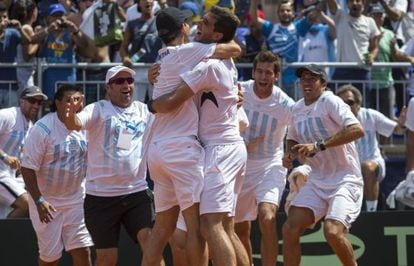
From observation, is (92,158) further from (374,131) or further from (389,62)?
(389,62)

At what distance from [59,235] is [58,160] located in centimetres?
80

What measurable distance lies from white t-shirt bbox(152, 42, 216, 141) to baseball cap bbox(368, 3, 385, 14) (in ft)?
24.3

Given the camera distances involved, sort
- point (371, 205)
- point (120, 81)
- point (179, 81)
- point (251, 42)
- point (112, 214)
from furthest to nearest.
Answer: point (251, 42) → point (371, 205) → point (120, 81) → point (112, 214) → point (179, 81)

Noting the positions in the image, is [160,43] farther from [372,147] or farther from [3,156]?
[372,147]

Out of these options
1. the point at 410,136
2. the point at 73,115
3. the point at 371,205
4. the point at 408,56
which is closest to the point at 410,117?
the point at 410,136

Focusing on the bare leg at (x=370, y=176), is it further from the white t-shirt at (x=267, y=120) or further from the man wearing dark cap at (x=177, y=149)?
the man wearing dark cap at (x=177, y=149)

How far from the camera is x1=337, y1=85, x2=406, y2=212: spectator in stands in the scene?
14.6 meters

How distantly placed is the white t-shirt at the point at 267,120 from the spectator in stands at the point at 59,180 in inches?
72.3

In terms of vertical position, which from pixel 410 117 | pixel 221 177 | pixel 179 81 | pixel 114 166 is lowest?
pixel 114 166

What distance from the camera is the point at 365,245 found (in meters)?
13.6

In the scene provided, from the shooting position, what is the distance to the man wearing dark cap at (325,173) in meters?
11.5

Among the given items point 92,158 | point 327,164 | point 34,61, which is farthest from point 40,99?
point 327,164

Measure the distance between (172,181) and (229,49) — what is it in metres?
1.22

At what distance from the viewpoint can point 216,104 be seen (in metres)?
9.72
